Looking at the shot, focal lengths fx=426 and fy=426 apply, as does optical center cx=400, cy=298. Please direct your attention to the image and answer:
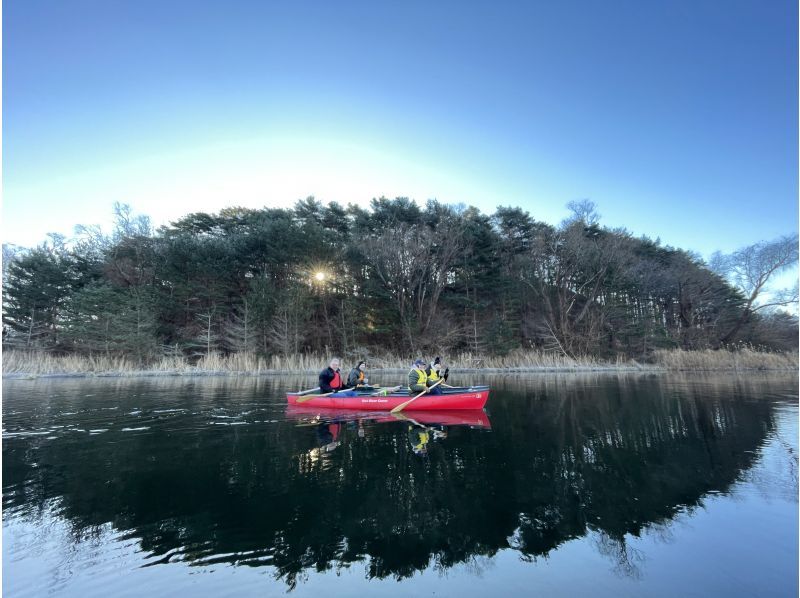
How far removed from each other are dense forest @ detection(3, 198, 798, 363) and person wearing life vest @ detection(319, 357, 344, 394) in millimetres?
15660

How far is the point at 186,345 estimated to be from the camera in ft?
96.4

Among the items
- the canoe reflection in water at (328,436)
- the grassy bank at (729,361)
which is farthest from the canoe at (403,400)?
the grassy bank at (729,361)

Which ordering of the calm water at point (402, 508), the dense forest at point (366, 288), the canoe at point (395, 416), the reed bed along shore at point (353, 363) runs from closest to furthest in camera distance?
the calm water at point (402, 508) < the canoe at point (395, 416) < the reed bed along shore at point (353, 363) < the dense forest at point (366, 288)

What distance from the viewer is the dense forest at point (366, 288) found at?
29094mm

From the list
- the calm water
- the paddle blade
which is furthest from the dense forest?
the calm water

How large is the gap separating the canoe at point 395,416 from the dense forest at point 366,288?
1648 centimetres

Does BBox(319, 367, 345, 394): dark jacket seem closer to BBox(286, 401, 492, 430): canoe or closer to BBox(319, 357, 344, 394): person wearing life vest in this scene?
BBox(319, 357, 344, 394): person wearing life vest

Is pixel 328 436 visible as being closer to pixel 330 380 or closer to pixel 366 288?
pixel 330 380

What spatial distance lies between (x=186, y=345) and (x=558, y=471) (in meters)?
28.6

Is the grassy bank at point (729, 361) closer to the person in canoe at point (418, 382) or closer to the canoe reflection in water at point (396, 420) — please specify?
the canoe reflection in water at point (396, 420)

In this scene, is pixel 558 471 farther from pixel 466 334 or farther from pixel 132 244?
pixel 132 244

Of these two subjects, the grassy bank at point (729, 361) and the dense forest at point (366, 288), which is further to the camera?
the dense forest at point (366, 288)

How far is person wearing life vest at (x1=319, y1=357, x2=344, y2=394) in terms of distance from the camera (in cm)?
1327

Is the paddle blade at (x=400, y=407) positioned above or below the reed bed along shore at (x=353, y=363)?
below
